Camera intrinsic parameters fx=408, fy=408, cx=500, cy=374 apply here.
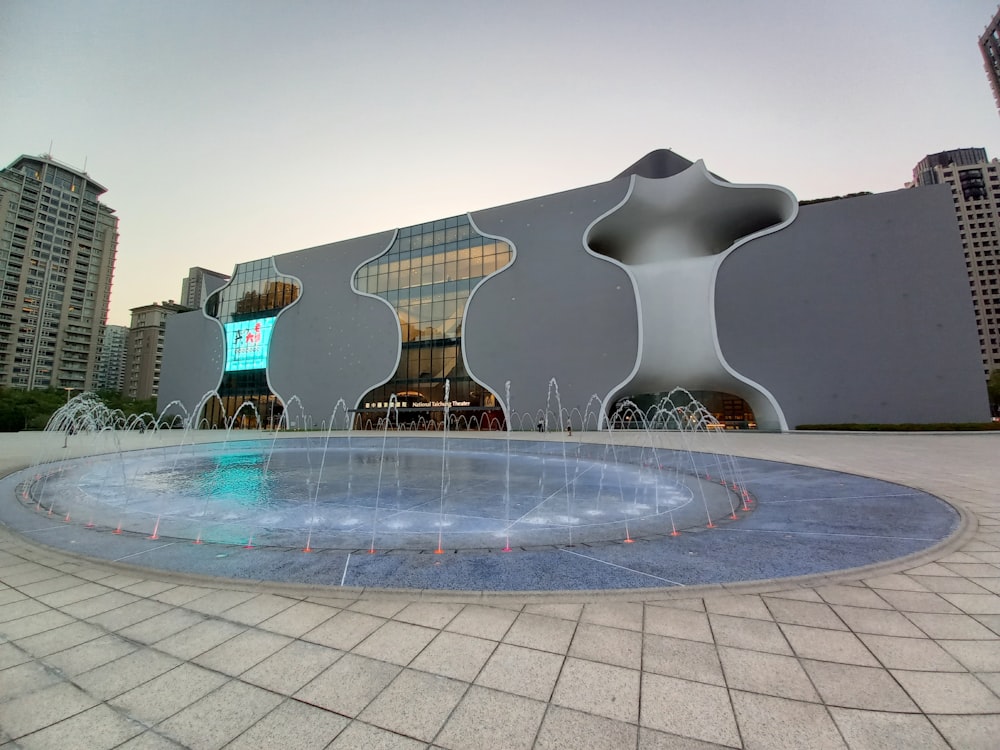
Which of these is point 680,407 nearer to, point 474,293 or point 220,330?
point 474,293

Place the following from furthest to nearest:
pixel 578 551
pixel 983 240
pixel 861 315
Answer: pixel 983 240, pixel 861 315, pixel 578 551

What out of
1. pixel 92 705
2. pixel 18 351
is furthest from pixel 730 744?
pixel 18 351

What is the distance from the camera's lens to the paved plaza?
6.78 feet

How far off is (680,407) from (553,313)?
13530 mm

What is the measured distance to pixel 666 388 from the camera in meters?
31.2

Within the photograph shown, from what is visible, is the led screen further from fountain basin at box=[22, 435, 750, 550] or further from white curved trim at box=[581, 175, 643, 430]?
white curved trim at box=[581, 175, 643, 430]

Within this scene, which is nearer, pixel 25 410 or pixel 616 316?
pixel 616 316

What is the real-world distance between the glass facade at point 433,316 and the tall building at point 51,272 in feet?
321

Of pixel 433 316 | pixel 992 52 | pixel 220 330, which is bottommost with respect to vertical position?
pixel 220 330

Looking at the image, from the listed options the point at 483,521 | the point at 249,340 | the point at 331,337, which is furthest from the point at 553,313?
the point at 249,340

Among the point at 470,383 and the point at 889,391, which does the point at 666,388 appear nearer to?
the point at 889,391

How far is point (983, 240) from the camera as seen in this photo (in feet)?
262

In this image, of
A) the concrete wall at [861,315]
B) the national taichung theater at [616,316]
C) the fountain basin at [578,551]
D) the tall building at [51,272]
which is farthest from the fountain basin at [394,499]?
the tall building at [51,272]

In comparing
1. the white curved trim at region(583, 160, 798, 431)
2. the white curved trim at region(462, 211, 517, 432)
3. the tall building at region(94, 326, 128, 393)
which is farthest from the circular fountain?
the tall building at region(94, 326, 128, 393)
